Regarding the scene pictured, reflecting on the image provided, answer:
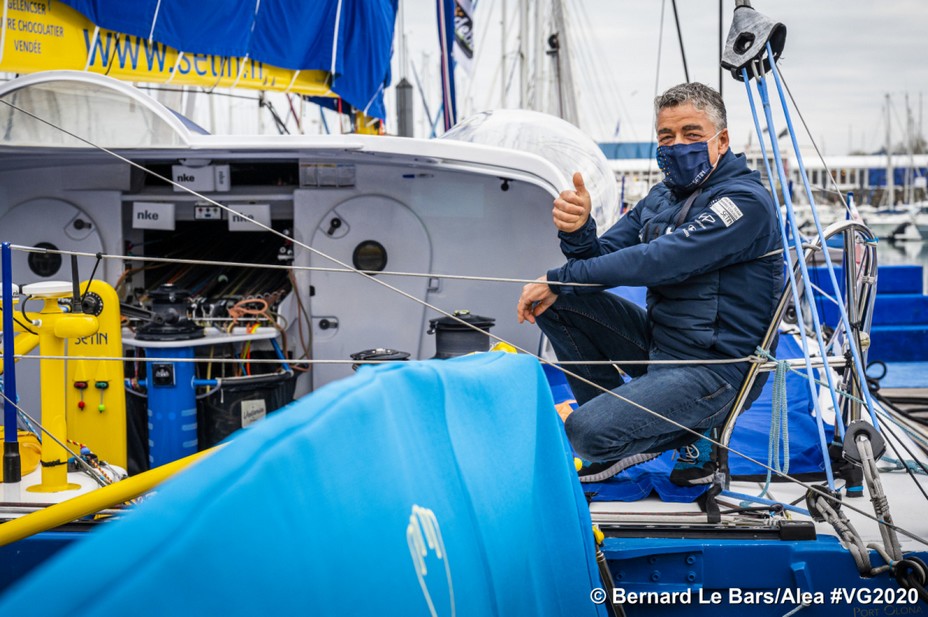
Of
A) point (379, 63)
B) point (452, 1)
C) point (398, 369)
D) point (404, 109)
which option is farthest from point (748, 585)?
point (404, 109)

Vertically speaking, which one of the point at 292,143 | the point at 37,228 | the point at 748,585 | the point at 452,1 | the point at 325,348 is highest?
the point at 452,1

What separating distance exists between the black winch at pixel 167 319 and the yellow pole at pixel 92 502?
2.63 meters

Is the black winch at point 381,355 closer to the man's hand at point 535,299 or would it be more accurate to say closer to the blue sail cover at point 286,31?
the man's hand at point 535,299

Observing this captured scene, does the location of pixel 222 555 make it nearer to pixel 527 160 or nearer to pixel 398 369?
pixel 398 369

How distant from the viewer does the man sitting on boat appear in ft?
10.3

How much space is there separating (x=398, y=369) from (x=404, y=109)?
12918mm

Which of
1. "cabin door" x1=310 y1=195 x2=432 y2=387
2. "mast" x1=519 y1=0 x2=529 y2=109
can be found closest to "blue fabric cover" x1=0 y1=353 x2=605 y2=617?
"cabin door" x1=310 y1=195 x2=432 y2=387

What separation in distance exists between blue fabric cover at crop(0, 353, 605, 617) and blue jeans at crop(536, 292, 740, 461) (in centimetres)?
89

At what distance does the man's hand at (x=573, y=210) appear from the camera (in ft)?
10.8

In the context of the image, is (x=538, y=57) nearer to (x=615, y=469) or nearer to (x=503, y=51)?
(x=503, y=51)

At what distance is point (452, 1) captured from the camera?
11492mm

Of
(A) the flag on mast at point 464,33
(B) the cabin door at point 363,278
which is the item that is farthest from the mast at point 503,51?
(B) the cabin door at point 363,278

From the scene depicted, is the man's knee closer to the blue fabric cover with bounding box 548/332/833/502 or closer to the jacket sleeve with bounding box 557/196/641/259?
the blue fabric cover with bounding box 548/332/833/502

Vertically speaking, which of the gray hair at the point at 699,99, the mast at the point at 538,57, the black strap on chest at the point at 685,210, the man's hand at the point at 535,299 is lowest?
the man's hand at the point at 535,299
